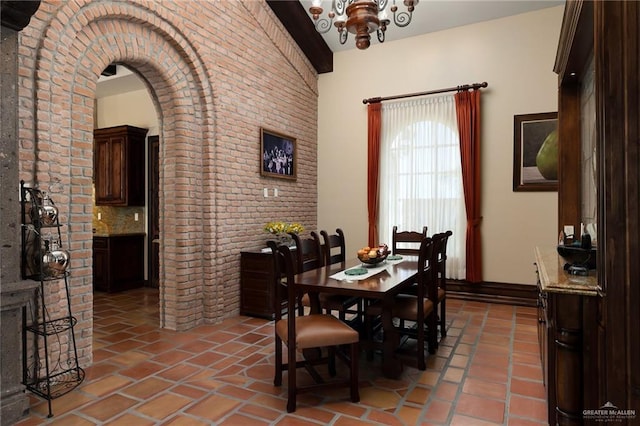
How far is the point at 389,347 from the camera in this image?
9.21ft

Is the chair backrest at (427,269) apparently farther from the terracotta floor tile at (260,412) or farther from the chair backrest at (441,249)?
the terracotta floor tile at (260,412)

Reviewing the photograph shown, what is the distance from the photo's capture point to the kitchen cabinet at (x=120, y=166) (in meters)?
5.86

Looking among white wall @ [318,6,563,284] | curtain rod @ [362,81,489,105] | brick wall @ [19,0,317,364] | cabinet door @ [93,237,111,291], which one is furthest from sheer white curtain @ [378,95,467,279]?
cabinet door @ [93,237,111,291]

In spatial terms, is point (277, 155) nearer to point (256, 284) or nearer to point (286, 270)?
point (256, 284)

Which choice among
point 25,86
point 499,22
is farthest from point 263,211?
point 499,22

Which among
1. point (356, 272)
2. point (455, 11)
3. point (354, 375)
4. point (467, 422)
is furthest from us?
point (455, 11)

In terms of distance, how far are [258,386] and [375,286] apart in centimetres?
109

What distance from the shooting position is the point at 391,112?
18.6 feet

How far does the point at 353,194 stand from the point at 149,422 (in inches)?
172

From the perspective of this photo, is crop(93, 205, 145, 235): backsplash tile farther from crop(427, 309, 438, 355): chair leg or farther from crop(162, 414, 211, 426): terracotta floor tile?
crop(427, 309, 438, 355): chair leg

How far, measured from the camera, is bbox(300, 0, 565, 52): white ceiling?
476 cm

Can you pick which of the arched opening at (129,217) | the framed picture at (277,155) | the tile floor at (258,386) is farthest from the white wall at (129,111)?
the tile floor at (258,386)

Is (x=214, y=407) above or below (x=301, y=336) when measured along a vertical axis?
below

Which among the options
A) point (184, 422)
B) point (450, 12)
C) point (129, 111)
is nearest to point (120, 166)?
point (129, 111)
